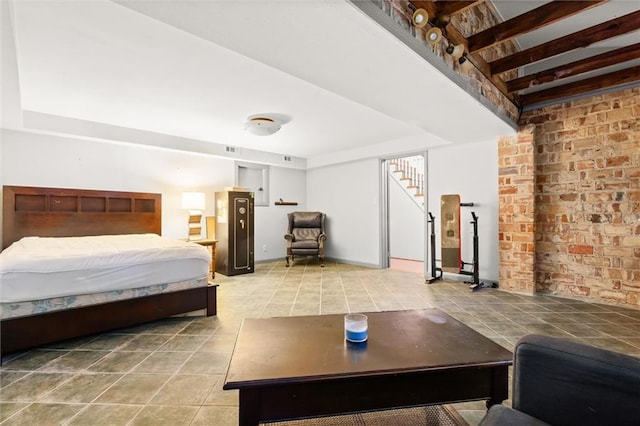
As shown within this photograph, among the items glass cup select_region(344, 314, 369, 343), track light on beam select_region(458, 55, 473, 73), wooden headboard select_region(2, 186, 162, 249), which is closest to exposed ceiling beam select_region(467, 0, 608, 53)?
track light on beam select_region(458, 55, 473, 73)

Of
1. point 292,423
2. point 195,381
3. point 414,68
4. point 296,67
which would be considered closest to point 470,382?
point 292,423

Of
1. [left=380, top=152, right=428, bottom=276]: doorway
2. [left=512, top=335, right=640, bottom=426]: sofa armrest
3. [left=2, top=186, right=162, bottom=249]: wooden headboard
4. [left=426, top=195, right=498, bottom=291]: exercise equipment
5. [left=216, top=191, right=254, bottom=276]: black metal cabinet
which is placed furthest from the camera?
[left=380, top=152, right=428, bottom=276]: doorway

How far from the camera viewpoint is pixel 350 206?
6086 mm

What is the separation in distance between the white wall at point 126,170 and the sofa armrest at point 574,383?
5.14 metres

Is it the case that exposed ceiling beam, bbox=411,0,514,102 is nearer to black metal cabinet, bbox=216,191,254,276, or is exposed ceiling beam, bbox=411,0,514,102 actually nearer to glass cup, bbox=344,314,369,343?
glass cup, bbox=344,314,369,343

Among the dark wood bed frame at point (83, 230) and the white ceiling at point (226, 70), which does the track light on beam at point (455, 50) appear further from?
the dark wood bed frame at point (83, 230)

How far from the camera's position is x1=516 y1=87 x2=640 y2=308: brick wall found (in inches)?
123

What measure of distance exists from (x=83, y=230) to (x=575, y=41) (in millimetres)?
5967

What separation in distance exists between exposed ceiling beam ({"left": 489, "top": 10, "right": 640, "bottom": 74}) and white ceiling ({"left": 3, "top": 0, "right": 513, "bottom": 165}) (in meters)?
0.46

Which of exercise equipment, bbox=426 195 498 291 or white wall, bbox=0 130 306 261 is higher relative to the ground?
white wall, bbox=0 130 306 261

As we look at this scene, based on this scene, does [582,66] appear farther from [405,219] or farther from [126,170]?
[126,170]

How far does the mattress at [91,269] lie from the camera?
6.91 feet

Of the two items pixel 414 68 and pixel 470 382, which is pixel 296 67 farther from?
pixel 470 382

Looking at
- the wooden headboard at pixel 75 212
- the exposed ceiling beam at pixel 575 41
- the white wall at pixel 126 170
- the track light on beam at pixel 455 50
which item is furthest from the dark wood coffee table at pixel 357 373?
the white wall at pixel 126 170
